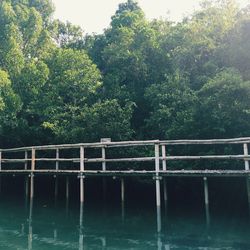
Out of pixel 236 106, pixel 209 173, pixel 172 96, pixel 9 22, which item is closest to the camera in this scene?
pixel 209 173

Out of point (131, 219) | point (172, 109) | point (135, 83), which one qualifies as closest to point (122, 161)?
point (172, 109)

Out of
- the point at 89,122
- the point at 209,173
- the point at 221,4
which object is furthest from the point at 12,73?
the point at 209,173

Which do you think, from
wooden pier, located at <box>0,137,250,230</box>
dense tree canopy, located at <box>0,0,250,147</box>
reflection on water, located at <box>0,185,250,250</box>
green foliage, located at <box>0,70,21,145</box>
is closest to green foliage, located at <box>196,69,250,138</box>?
dense tree canopy, located at <box>0,0,250,147</box>

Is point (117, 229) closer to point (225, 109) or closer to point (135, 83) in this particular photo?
point (225, 109)

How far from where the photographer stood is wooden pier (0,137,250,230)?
30.3 ft

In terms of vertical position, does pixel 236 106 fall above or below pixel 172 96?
below

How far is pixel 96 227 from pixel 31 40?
14.4m

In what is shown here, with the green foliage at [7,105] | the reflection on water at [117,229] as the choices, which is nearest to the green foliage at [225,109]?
the reflection on water at [117,229]

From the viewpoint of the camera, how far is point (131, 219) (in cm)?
1033

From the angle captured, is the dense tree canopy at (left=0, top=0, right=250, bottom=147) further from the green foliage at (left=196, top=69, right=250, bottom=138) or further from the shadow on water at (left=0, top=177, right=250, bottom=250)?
the shadow on water at (left=0, top=177, right=250, bottom=250)

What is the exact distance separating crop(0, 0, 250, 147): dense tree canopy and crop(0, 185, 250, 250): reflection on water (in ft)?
10.7

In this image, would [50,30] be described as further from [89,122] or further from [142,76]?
[89,122]

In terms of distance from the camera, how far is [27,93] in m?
17.7

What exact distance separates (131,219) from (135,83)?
29.9 feet
